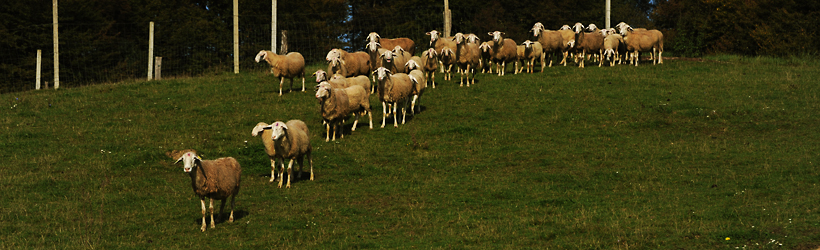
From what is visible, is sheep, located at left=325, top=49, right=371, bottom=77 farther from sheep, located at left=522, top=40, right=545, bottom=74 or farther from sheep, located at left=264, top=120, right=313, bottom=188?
sheep, located at left=264, top=120, right=313, bottom=188

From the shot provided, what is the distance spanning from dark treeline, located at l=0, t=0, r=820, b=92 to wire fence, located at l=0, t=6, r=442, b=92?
0.26ft

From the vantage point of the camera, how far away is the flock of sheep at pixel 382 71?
13.0 meters

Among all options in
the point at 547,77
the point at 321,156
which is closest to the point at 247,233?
the point at 321,156

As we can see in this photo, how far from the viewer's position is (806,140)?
18766mm

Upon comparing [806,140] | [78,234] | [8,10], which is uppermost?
[8,10]

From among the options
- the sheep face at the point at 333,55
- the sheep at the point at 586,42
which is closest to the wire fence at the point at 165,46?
the sheep at the point at 586,42

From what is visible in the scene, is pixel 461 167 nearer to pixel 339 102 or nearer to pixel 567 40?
pixel 339 102

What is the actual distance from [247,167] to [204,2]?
144 ft

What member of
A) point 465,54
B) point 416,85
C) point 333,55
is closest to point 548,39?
point 465,54


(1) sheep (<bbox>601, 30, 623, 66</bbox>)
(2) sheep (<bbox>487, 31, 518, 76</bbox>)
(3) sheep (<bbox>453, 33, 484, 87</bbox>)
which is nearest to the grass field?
(3) sheep (<bbox>453, 33, 484, 87</bbox>)

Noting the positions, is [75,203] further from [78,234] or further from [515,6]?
[515,6]

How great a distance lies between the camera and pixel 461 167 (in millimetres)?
17297

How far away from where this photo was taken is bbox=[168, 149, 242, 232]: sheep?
1209cm

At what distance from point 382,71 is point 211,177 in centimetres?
914
